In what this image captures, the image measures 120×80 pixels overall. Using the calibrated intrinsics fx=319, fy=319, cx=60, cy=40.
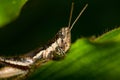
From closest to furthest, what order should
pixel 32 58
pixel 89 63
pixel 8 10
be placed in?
pixel 89 63 → pixel 8 10 → pixel 32 58

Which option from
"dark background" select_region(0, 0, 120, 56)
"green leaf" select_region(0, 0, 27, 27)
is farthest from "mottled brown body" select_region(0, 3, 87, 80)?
"green leaf" select_region(0, 0, 27, 27)

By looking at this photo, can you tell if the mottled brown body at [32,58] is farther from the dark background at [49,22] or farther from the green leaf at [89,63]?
the green leaf at [89,63]

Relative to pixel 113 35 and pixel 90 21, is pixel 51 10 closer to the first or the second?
pixel 90 21

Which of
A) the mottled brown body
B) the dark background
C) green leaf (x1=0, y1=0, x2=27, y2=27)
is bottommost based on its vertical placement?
the mottled brown body

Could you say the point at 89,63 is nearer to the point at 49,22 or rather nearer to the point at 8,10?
the point at 8,10

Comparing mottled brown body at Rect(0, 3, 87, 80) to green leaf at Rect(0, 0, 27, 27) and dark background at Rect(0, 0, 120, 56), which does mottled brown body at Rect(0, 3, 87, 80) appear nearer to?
dark background at Rect(0, 0, 120, 56)

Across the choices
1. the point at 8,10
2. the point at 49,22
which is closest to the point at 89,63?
the point at 8,10

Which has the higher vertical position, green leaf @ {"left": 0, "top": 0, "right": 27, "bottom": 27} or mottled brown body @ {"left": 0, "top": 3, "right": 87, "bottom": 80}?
green leaf @ {"left": 0, "top": 0, "right": 27, "bottom": 27}
